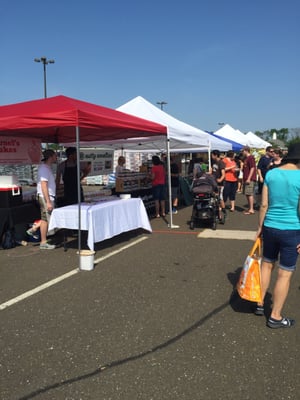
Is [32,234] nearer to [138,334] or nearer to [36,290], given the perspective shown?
[36,290]

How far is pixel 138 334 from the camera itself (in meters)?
3.35

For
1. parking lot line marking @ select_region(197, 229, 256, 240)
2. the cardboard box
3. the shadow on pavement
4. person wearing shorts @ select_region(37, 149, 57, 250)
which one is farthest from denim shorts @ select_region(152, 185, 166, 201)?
the shadow on pavement

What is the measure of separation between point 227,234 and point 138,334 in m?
4.67

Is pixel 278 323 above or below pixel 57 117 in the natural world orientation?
below

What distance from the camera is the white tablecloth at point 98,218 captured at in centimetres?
588

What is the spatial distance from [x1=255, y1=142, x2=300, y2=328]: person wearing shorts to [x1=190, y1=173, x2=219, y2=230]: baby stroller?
4661 mm

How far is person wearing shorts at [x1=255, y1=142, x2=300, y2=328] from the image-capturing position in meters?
3.27

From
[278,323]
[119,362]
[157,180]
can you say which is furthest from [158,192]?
[119,362]

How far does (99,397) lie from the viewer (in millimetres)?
2477

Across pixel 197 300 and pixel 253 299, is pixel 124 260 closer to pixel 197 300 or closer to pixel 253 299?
pixel 197 300

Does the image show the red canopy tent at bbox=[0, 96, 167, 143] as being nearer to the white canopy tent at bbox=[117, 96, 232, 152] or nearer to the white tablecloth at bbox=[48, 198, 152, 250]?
the white tablecloth at bbox=[48, 198, 152, 250]

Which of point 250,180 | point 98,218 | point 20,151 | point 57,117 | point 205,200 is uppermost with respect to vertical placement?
point 57,117

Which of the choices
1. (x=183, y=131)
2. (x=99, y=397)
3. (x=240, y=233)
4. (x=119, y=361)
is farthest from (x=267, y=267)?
(x=183, y=131)

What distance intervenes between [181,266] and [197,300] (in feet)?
4.15
